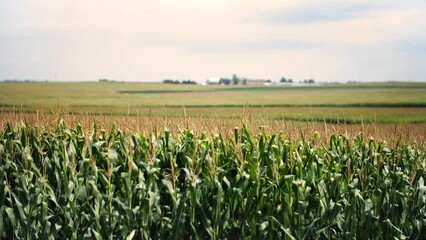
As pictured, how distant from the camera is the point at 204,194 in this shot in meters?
8.16

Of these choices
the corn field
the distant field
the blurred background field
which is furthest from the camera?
the distant field

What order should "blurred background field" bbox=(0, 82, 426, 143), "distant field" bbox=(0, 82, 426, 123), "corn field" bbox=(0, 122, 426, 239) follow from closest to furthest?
1. "corn field" bbox=(0, 122, 426, 239)
2. "blurred background field" bbox=(0, 82, 426, 143)
3. "distant field" bbox=(0, 82, 426, 123)

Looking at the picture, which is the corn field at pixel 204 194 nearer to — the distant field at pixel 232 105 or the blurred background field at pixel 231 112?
the blurred background field at pixel 231 112

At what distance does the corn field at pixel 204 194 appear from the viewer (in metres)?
8.10

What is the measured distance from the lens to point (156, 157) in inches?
357

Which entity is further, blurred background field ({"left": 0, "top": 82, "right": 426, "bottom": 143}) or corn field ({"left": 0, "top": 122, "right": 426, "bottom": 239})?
blurred background field ({"left": 0, "top": 82, "right": 426, "bottom": 143})

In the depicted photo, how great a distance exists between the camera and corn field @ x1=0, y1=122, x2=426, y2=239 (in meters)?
8.10

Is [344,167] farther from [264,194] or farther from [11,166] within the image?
[11,166]

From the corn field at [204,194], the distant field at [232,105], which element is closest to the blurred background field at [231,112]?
the distant field at [232,105]

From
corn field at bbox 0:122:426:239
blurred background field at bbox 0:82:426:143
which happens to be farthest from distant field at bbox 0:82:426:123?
corn field at bbox 0:122:426:239

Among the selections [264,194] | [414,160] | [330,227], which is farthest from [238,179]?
[414,160]

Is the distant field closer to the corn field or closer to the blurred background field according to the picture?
the blurred background field

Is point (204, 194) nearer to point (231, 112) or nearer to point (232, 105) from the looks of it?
point (231, 112)

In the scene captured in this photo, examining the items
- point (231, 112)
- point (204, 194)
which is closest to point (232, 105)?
point (231, 112)
